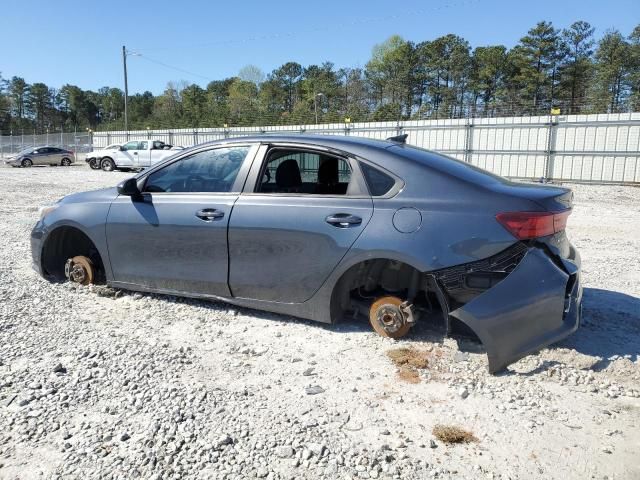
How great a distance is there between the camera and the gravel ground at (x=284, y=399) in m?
2.38

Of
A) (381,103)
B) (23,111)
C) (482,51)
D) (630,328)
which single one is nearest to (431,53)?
(482,51)

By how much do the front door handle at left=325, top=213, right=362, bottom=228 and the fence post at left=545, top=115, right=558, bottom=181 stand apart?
60.9 feet

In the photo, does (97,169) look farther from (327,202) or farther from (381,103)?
(381,103)

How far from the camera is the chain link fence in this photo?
43.0m

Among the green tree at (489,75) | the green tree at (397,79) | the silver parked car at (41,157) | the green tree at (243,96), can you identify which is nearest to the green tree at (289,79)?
the green tree at (243,96)

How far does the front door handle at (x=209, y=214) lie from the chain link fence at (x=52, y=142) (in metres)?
43.3

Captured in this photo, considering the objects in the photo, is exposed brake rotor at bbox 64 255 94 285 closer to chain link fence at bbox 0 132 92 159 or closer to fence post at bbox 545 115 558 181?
fence post at bbox 545 115 558 181

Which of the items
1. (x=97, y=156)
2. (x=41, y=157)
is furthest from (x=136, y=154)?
(x=41, y=157)

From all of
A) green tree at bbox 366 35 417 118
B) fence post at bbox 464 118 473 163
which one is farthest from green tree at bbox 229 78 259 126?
fence post at bbox 464 118 473 163

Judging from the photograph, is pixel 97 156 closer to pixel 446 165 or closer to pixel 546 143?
pixel 546 143

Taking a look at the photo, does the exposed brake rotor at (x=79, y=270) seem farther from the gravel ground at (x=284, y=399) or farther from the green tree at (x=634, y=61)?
the green tree at (x=634, y=61)

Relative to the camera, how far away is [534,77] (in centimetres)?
5194

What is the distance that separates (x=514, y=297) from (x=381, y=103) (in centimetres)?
6070

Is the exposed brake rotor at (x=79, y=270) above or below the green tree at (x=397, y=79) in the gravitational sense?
below
